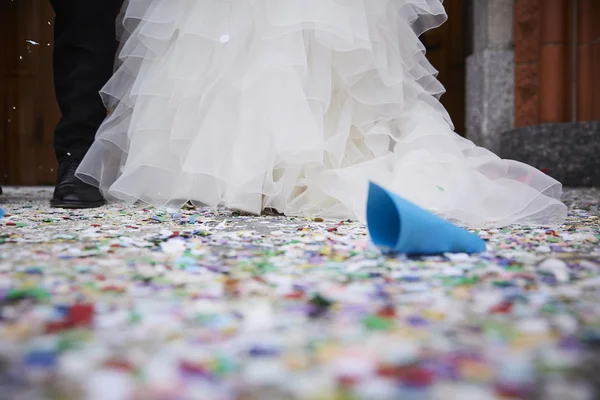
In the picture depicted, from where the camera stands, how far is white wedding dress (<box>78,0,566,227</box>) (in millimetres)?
1254

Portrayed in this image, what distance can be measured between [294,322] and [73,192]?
131 cm

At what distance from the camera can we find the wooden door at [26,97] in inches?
164

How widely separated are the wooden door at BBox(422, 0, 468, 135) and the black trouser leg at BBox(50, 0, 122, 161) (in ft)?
10.7

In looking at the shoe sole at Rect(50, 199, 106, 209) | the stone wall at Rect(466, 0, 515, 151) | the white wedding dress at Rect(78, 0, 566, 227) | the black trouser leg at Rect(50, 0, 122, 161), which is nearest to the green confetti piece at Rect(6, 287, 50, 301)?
the white wedding dress at Rect(78, 0, 566, 227)

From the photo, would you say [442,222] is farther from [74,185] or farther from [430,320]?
[74,185]

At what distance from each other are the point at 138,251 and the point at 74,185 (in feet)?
2.87

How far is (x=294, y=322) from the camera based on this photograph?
0.51m

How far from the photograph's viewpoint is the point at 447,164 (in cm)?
125

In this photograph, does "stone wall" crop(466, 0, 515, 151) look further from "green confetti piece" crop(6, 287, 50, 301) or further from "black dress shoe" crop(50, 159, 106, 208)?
"green confetti piece" crop(6, 287, 50, 301)

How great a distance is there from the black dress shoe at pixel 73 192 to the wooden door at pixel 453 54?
135 inches

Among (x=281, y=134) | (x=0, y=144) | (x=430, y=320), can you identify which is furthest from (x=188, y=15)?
(x=0, y=144)

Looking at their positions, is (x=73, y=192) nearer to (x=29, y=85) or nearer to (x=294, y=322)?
(x=294, y=322)

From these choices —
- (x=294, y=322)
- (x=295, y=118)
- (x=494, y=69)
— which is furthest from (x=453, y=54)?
(x=294, y=322)

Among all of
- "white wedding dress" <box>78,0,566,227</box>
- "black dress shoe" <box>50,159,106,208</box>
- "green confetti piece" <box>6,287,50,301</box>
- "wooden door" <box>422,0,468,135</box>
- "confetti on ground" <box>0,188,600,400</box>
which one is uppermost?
"wooden door" <box>422,0,468,135</box>
